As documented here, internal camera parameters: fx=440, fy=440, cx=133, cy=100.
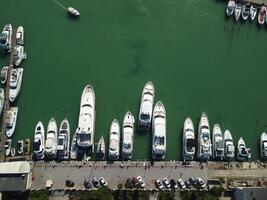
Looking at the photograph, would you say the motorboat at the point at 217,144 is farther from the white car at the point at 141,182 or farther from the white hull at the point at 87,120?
the white hull at the point at 87,120

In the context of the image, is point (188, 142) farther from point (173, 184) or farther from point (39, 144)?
point (39, 144)

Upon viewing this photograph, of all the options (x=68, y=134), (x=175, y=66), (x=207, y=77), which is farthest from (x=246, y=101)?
(x=68, y=134)

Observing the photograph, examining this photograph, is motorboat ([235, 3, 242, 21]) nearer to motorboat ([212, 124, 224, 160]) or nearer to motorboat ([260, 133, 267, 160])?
motorboat ([212, 124, 224, 160])

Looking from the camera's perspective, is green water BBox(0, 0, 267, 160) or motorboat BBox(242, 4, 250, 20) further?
motorboat BBox(242, 4, 250, 20)

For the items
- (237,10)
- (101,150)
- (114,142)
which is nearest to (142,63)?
(114,142)

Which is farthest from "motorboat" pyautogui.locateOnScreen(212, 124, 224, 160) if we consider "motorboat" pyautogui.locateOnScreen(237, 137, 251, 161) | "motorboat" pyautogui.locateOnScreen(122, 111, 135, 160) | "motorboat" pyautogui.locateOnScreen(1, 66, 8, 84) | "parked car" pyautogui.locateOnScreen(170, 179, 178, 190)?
"motorboat" pyautogui.locateOnScreen(1, 66, 8, 84)

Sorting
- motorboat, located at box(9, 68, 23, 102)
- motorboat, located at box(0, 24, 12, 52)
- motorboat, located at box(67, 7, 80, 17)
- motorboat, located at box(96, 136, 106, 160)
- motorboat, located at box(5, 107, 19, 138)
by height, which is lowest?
motorboat, located at box(96, 136, 106, 160)

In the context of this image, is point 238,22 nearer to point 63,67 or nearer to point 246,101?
point 246,101
